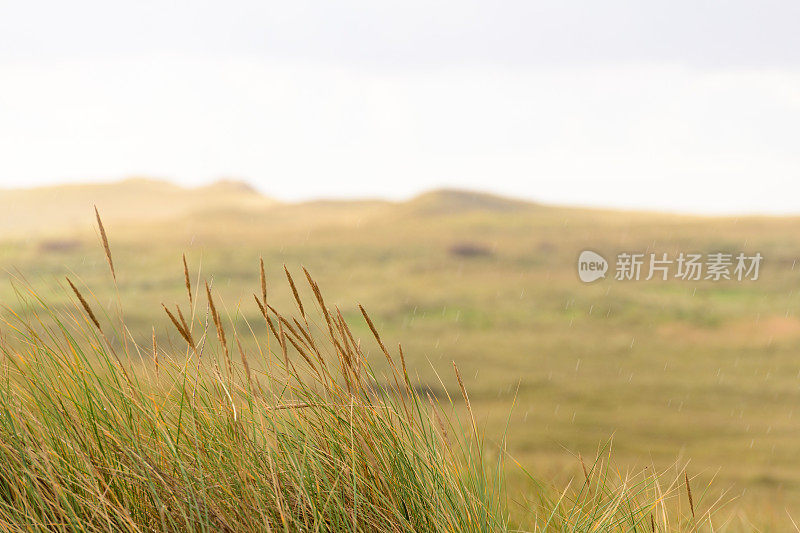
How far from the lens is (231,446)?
81.0 inches

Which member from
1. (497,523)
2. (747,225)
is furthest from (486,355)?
(747,225)

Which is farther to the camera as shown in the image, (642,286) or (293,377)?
(642,286)

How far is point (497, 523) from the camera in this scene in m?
2.26

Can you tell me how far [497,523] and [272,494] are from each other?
0.77 m

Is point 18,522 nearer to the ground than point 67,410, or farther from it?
nearer to the ground

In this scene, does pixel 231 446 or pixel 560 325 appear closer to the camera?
pixel 231 446

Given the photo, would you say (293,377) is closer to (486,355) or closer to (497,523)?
(497,523)

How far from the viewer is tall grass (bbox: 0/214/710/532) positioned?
197 centimetres

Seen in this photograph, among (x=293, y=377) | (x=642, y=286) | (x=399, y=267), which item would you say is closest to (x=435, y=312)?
(x=399, y=267)

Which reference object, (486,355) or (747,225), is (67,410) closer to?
(486,355)

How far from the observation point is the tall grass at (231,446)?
6.47 feet

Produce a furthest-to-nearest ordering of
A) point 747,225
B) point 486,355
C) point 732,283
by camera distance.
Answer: point 747,225 < point 732,283 < point 486,355

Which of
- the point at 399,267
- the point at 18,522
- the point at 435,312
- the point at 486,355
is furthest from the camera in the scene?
the point at 399,267

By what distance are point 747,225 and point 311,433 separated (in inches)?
1289
